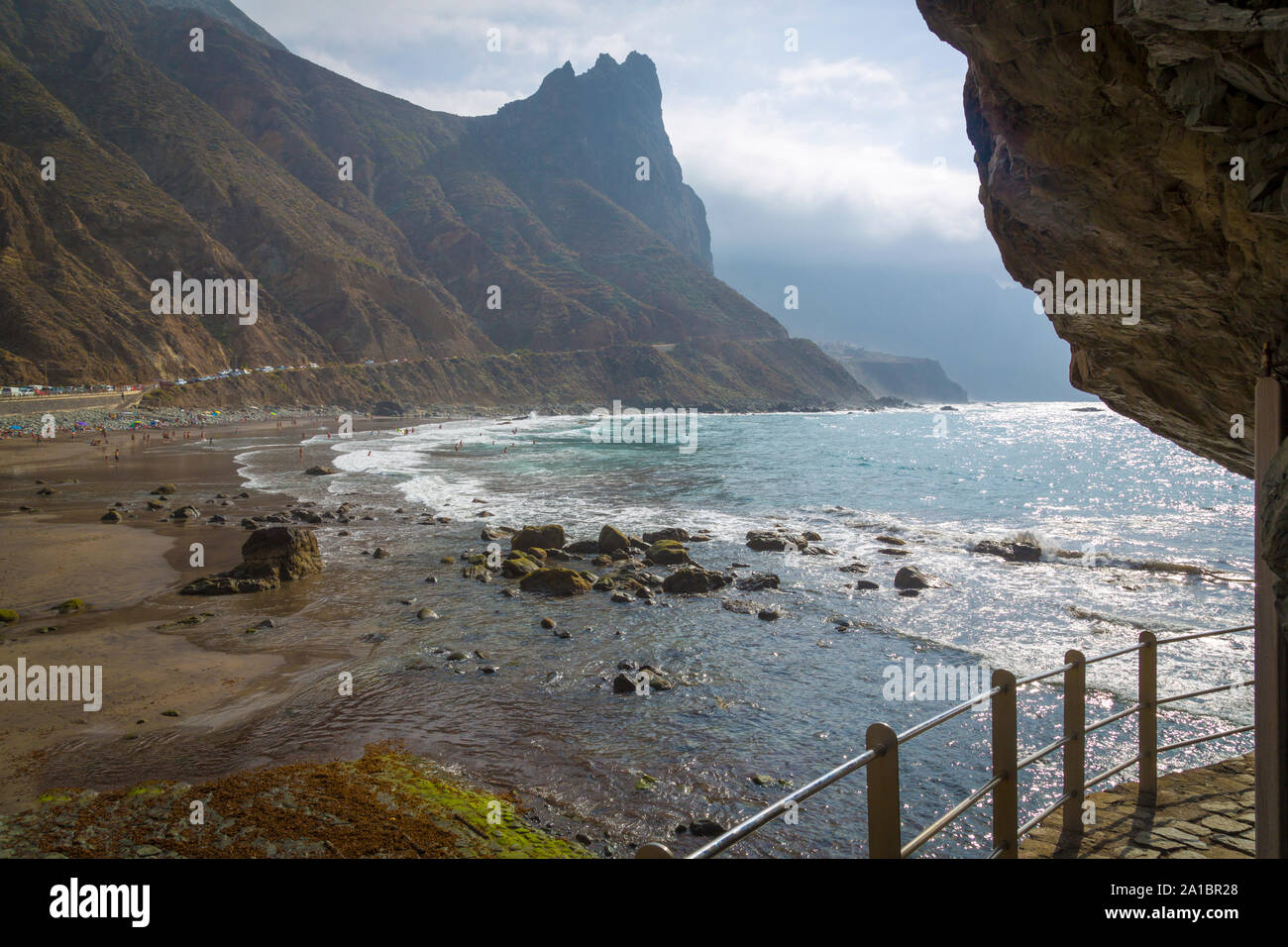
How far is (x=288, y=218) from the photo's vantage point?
357 feet

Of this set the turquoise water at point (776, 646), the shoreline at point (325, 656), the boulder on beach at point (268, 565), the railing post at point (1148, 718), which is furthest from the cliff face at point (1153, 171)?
the boulder on beach at point (268, 565)

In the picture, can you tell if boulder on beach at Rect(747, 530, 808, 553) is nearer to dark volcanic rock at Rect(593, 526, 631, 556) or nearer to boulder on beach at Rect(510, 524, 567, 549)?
dark volcanic rock at Rect(593, 526, 631, 556)

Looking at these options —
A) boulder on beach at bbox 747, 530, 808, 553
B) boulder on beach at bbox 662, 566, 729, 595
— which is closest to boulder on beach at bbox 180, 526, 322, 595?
boulder on beach at bbox 662, 566, 729, 595

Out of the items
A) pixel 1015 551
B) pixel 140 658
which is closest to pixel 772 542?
pixel 1015 551

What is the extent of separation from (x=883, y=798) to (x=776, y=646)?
10684mm

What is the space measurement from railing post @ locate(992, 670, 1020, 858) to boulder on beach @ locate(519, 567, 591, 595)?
1297 centimetres

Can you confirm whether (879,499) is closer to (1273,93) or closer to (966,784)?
(966,784)

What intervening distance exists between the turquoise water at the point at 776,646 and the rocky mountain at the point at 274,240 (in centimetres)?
5071

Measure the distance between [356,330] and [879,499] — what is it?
90076 mm

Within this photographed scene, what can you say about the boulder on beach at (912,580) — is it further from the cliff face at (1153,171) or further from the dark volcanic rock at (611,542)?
the cliff face at (1153,171)

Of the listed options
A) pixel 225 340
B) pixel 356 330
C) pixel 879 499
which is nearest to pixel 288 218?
pixel 356 330

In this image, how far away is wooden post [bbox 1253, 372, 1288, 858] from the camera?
12.7 feet

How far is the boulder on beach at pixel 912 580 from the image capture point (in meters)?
18.2
